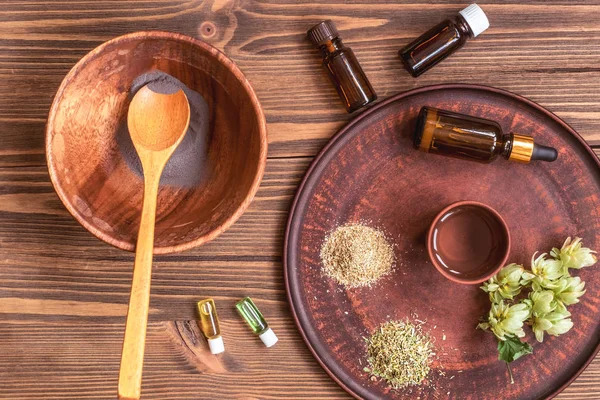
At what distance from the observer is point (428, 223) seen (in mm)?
1065

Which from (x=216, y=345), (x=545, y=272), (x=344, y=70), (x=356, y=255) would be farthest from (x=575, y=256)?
(x=216, y=345)

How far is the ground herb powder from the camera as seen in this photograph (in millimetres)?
1064

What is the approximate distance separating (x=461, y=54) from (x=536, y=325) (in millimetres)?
514

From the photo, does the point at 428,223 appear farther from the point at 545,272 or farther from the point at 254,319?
the point at 254,319

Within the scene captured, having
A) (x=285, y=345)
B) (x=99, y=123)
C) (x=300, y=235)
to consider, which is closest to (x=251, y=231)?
(x=300, y=235)

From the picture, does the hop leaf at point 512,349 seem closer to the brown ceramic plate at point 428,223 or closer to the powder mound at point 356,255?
the brown ceramic plate at point 428,223

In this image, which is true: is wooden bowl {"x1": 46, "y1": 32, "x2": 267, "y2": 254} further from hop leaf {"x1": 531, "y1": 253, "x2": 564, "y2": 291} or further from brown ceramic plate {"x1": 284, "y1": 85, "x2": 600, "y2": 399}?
hop leaf {"x1": 531, "y1": 253, "x2": 564, "y2": 291}

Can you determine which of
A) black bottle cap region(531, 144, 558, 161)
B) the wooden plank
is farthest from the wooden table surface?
black bottle cap region(531, 144, 558, 161)

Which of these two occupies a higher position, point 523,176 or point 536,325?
point 523,176

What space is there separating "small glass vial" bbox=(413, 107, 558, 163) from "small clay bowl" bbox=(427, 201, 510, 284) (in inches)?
3.9

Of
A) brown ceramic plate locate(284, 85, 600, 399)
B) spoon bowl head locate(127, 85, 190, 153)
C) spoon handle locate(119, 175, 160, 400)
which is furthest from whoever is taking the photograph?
brown ceramic plate locate(284, 85, 600, 399)

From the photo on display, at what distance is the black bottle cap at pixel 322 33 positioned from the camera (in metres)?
1.00

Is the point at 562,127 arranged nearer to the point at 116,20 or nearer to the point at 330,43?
the point at 330,43

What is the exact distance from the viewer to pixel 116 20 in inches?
41.3
